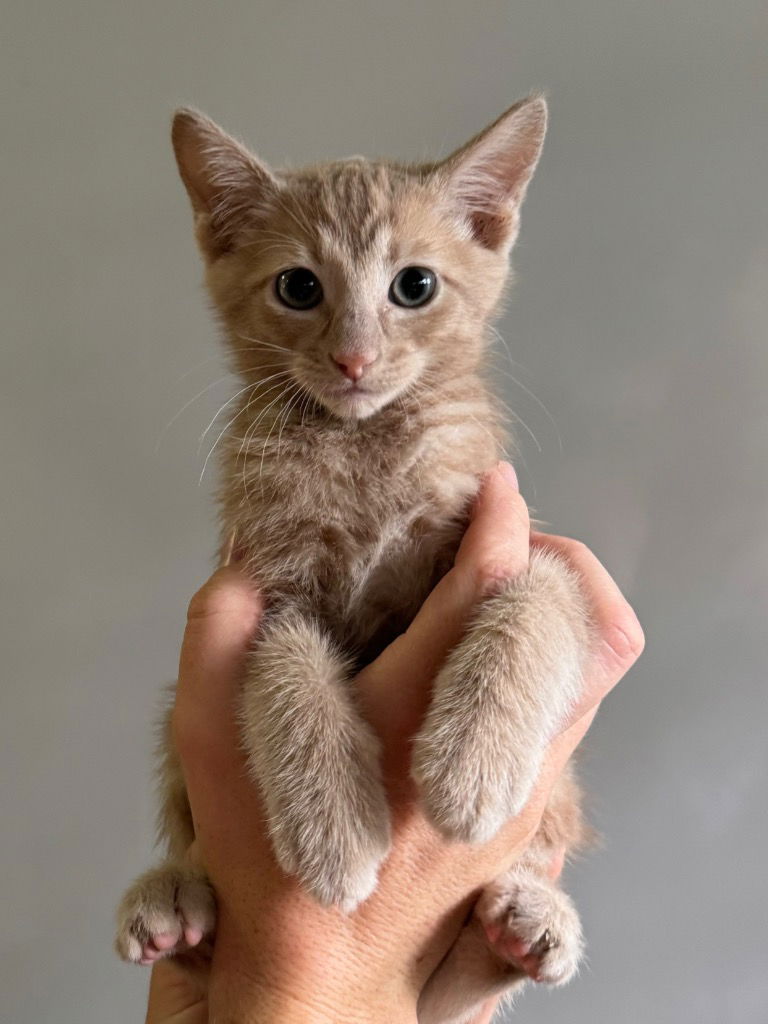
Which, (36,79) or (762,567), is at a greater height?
(36,79)

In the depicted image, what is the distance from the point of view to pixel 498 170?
158cm

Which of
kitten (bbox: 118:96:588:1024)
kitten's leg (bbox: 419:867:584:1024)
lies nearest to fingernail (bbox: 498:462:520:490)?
kitten (bbox: 118:96:588:1024)

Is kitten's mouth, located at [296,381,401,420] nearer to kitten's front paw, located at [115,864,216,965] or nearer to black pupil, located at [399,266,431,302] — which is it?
black pupil, located at [399,266,431,302]

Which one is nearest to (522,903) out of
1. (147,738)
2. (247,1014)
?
(247,1014)

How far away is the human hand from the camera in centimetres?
113

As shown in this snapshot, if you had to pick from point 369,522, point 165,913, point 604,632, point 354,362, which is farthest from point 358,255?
point 165,913

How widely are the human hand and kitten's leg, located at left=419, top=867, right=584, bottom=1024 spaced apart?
4 cm

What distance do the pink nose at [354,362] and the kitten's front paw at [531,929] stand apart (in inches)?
33.5

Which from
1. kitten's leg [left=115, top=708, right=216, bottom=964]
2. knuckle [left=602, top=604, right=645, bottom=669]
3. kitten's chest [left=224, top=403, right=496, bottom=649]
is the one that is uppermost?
kitten's chest [left=224, top=403, right=496, bottom=649]

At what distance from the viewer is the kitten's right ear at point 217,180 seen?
1528mm

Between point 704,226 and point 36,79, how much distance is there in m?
1.96

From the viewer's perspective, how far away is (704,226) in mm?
2195

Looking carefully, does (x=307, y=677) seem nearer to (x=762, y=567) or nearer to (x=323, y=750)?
(x=323, y=750)

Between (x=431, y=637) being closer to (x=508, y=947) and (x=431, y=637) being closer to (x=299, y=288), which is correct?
(x=508, y=947)
